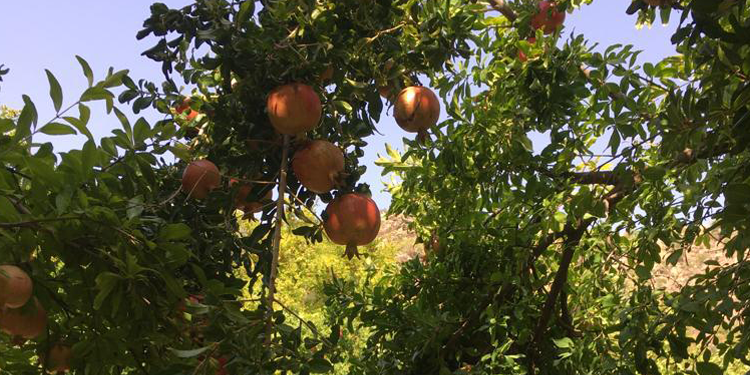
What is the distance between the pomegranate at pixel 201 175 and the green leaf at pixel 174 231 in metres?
0.30

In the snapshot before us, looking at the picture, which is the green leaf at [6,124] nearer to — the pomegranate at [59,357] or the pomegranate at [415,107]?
the pomegranate at [59,357]

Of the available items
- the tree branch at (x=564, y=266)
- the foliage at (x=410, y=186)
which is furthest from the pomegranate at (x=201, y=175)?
the tree branch at (x=564, y=266)

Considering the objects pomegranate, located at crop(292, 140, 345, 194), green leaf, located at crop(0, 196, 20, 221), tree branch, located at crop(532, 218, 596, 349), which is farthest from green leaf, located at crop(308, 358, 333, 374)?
tree branch, located at crop(532, 218, 596, 349)

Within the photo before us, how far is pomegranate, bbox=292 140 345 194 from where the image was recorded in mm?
1441

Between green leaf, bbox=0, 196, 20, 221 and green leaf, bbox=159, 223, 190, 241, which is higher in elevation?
green leaf, bbox=159, 223, 190, 241

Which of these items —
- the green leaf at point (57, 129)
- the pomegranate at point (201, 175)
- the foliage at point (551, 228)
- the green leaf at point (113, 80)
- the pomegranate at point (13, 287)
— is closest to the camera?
the pomegranate at point (13, 287)

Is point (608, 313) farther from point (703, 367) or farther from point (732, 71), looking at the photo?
point (732, 71)

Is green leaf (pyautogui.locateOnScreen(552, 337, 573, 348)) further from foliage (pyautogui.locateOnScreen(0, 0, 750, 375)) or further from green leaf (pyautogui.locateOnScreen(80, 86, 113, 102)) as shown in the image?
green leaf (pyautogui.locateOnScreen(80, 86, 113, 102))

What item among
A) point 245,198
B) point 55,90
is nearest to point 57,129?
point 55,90

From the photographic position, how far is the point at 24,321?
1.24 meters

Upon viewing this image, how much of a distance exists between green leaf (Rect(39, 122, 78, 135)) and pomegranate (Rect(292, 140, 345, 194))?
45 cm

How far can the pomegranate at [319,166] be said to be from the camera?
1.44m

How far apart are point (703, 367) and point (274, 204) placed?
3.26ft

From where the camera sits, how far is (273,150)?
1554 millimetres
